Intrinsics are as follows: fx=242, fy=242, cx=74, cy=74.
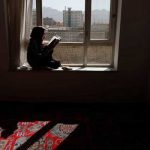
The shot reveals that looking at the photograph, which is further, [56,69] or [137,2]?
[56,69]

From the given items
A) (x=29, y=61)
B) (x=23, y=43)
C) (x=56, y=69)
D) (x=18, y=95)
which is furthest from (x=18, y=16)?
(x=18, y=95)

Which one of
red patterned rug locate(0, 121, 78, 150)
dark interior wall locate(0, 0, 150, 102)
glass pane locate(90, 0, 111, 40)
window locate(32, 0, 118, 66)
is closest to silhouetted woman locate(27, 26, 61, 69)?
dark interior wall locate(0, 0, 150, 102)

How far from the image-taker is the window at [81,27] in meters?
3.52

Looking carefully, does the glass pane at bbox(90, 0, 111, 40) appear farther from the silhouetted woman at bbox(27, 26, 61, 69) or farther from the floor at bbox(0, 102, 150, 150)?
the floor at bbox(0, 102, 150, 150)

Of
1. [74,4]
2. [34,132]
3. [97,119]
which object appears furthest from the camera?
[74,4]

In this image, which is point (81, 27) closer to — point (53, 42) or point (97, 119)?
point (53, 42)

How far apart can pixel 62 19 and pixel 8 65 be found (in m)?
1.05

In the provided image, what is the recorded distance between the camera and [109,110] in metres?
3.30

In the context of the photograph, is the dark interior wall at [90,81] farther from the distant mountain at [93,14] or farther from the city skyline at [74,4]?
the city skyline at [74,4]

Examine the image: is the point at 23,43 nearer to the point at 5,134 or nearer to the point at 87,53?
the point at 87,53

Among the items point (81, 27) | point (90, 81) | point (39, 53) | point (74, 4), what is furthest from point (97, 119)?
point (74, 4)

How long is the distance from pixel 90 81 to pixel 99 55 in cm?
48

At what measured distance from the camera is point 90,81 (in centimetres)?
349

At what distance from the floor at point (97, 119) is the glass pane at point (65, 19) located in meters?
1.05
